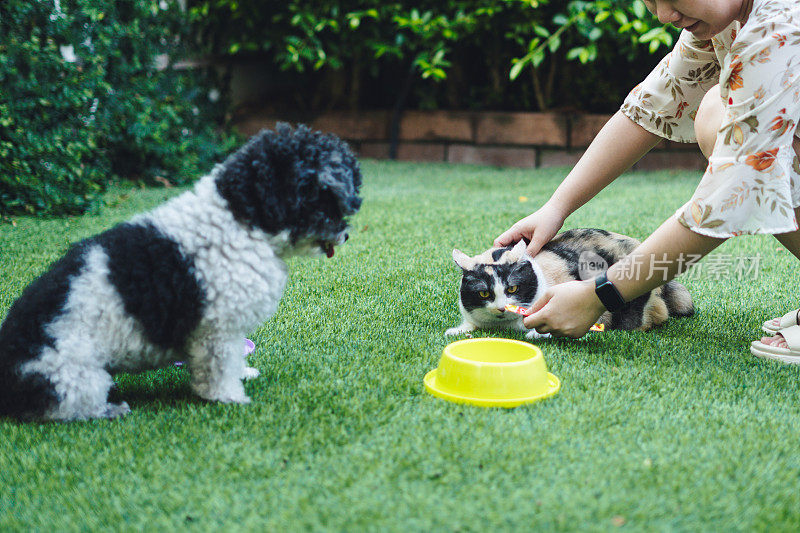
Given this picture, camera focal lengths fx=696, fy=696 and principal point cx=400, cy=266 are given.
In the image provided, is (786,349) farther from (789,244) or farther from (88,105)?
(88,105)

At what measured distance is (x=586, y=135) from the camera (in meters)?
6.02

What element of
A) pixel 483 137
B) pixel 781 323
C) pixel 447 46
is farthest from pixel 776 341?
pixel 447 46

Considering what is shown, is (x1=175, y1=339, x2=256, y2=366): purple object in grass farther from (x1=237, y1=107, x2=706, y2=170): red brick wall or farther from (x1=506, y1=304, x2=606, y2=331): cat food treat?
(x1=237, y1=107, x2=706, y2=170): red brick wall

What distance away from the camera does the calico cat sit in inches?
95.4

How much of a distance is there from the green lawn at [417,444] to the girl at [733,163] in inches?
7.4

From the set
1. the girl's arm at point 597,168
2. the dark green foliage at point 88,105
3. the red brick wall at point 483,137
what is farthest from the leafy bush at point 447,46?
the girl's arm at point 597,168

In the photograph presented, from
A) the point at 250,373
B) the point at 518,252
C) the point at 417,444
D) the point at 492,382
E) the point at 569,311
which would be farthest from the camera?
the point at 518,252

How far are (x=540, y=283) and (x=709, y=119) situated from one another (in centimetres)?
76

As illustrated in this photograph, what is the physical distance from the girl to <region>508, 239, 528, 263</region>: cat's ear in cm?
26

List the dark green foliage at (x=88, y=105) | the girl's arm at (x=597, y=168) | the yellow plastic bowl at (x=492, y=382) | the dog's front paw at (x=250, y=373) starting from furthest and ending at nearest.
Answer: the dark green foliage at (x=88, y=105) < the girl's arm at (x=597, y=168) < the dog's front paw at (x=250, y=373) < the yellow plastic bowl at (x=492, y=382)

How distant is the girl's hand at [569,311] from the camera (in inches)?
83.4

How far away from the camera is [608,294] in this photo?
207 cm

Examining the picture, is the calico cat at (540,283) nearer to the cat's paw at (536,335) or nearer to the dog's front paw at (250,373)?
the cat's paw at (536,335)

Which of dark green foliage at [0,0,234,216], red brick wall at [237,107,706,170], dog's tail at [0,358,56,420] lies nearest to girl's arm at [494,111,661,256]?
dog's tail at [0,358,56,420]
